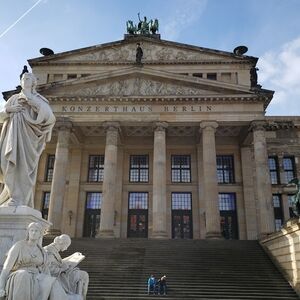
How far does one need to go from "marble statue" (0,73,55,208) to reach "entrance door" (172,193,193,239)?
30.3m

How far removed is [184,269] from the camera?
2061cm

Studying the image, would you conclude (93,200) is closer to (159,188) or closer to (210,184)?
(159,188)

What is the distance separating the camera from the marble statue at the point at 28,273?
4.22 m

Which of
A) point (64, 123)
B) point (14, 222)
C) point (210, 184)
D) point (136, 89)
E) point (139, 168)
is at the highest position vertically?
point (136, 89)

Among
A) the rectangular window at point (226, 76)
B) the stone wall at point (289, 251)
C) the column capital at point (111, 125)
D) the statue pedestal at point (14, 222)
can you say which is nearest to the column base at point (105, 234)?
the column capital at point (111, 125)

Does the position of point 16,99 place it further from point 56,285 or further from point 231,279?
point 231,279

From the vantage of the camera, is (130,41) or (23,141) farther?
(130,41)

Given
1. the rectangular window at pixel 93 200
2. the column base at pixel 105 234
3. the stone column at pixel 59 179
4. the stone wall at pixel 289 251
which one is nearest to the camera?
the stone wall at pixel 289 251

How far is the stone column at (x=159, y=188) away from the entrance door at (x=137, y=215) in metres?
6.65

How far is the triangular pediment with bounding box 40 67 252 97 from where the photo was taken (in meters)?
32.4

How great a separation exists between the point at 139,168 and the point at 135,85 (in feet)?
29.6

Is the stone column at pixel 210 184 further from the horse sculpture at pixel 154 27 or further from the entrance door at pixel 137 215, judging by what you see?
the horse sculpture at pixel 154 27

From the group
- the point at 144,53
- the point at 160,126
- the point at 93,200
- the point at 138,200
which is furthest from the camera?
the point at 144,53

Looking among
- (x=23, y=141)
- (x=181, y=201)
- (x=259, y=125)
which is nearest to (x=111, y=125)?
(x=181, y=201)
